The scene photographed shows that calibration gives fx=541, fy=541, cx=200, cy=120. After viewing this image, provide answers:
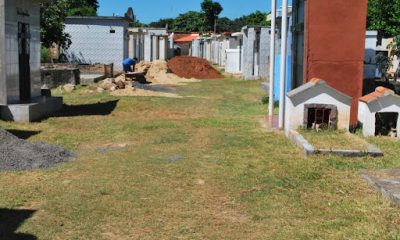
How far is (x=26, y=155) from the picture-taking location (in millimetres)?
8031

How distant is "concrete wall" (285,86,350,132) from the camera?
10102mm

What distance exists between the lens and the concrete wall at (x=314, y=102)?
10102 millimetres

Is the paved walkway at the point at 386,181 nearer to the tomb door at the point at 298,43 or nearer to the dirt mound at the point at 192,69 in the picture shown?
the tomb door at the point at 298,43

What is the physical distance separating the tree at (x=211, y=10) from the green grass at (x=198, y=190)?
268 ft

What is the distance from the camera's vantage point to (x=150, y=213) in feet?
18.5

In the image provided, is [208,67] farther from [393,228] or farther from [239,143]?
[393,228]

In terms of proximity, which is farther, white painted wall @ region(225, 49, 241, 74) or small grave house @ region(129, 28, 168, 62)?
small grave house @ region(129, 28, 168, 62)

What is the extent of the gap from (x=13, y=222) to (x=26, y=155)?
9.42ft

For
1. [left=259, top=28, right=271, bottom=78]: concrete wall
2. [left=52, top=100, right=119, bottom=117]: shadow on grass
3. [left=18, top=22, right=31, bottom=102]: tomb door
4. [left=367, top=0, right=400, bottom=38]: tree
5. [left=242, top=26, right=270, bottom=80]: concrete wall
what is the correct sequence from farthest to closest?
[left=242, top=26, right=270, bottom=80]: concrete wall
[left=259, top=28, right=271, bottom=78]: concrete wall
[left=367, top=0, right=400, bottom=38]: tree
[left=52, top=100, right=119, bottom=117]: shadow on grass
[left=18, top=22, right=31, bottom=102]: tomb door

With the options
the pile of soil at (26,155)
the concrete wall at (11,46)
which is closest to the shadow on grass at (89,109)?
the concrete wall at (11,46)

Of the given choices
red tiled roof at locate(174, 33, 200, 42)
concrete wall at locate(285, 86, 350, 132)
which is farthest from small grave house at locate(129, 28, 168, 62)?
concrete wall at locate(285, 86, 350, 132)

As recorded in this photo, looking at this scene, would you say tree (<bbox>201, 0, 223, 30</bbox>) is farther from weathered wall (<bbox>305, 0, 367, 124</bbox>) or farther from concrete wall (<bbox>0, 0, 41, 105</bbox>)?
weathered wall (<bbox>305, 0, 367, 124</bbox>)

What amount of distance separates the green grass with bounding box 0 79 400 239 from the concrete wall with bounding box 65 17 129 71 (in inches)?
751

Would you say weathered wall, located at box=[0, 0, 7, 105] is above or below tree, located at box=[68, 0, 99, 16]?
below
